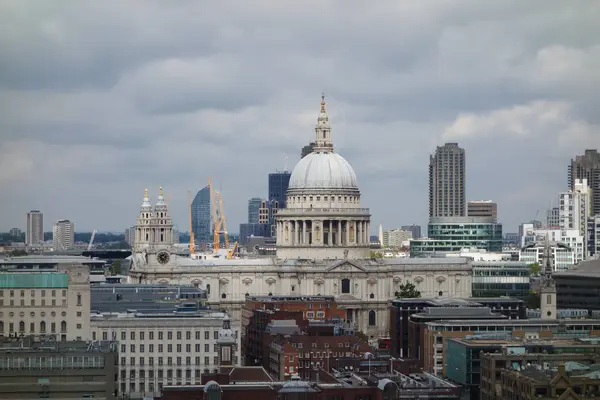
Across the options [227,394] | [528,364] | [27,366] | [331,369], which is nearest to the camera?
[27,366]

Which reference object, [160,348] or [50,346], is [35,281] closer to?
[160,348]

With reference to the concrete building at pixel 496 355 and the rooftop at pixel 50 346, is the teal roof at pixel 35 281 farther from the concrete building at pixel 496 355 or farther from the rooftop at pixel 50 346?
the concrete building at pixel 496 355

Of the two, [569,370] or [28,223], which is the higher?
[28,223]

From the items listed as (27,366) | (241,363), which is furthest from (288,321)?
(27,366)

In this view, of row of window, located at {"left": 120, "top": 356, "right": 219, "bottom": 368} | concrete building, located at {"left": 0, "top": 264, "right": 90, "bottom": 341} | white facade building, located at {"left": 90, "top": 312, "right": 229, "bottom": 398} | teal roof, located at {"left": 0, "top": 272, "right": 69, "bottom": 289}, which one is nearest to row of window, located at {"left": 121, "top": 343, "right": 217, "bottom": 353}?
white facade building, located at {"left": 90, "top": 312, "right": 229, "bottom": 398}

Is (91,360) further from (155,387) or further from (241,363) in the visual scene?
(241,363)

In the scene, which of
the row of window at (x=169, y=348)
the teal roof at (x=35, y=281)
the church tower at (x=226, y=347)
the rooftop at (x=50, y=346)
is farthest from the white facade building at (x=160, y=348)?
the rooftop at (x=50, y=346)

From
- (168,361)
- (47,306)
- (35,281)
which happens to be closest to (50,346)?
(168,361)
